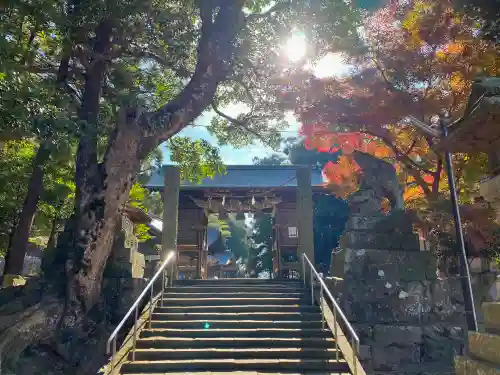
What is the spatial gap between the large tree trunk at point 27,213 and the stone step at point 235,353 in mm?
5501

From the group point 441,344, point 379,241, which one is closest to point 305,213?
point 379,241

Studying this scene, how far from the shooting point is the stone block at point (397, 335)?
888cm

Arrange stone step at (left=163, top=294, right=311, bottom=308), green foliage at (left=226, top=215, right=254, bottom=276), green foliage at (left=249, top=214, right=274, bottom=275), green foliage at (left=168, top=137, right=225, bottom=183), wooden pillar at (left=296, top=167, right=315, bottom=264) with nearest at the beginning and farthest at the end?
stone step at (left=163, top=294, right=311, bottom=308) → wooden pillar at (left=296, top=167, right=315, bottom=264) → green foliage at (left=168, top=137, right=225, bottom=183) → green foliage at (left=249, top=214, right=274, bottom=275) → green foliage at (left=226, top=215, right=254, bottom=276)

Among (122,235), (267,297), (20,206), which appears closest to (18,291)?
(122,235)

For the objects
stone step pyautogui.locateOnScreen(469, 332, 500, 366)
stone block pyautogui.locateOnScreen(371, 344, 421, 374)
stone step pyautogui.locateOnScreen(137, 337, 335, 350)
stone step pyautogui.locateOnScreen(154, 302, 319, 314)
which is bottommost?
stone block pyautogui.locateOnScreen(371, 344, 421, 374)

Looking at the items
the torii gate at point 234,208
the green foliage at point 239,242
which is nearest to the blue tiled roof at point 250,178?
the torii gate at point 234,208

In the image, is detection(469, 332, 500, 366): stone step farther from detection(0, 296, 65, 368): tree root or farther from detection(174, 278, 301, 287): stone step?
detection(0, 296, 65, 368): tree root

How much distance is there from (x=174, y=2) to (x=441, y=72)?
7.66m

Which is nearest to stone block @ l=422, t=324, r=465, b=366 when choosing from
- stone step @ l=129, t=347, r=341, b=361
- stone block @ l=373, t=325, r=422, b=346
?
stone block @ l=373, t=325, r=422, b=346

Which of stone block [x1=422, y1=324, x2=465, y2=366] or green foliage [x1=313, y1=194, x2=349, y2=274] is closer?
stone block [x1=422, y1=324, x2=465, y2=366]

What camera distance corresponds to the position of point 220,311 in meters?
8.83

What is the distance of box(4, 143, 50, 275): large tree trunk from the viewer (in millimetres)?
10320

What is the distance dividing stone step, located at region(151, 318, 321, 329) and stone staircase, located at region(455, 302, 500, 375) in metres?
4.37

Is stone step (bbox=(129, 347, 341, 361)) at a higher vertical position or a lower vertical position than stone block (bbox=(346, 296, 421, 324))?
lower
